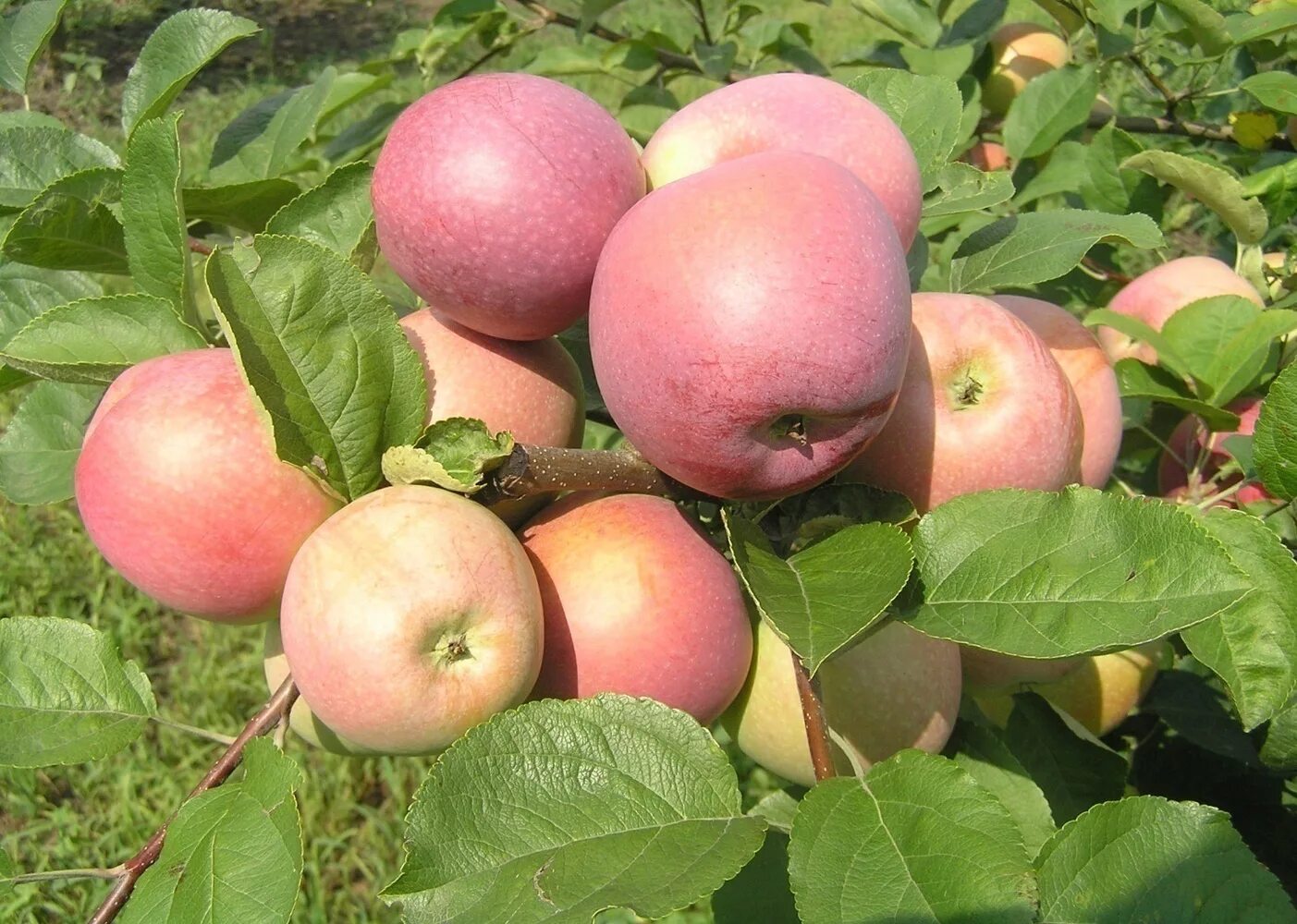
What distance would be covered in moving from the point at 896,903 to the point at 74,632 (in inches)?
31.0

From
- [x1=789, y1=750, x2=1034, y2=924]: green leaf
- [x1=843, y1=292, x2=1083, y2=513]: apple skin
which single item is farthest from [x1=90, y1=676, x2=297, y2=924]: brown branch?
[x1=843, y1=292, x2=1083, y2=513]: apple skin

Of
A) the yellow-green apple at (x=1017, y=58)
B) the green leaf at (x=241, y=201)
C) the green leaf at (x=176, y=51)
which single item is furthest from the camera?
the yellow-green apple at (x=1017, y=58)

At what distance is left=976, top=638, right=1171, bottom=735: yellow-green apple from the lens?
4.67 ft

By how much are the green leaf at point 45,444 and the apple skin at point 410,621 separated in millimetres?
529

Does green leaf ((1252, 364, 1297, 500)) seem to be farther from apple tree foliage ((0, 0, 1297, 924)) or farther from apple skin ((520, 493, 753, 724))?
apple skin ((520, 493, 753, 724))

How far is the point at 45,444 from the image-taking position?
1.24 meters

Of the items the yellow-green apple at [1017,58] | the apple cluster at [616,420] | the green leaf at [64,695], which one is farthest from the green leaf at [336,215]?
the yellow-green apple at [1017,58]

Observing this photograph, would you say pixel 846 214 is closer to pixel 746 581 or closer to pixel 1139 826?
pixel 746 581

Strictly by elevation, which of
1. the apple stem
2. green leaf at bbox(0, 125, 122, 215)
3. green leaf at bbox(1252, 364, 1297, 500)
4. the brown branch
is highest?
green leaf at bbox(0, 125, 122, 215)

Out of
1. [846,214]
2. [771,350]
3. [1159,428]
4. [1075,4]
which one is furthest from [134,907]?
[1075,4]

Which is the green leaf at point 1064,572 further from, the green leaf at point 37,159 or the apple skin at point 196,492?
the green leaf at point 37,159

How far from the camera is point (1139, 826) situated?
0.82 metres

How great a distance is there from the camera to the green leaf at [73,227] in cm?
112

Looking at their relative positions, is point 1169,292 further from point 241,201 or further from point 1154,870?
point 241,201
